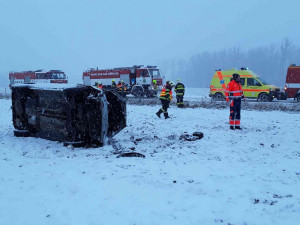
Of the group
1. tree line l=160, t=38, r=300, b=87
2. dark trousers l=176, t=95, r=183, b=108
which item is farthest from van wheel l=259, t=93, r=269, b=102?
tree line l=160, t=38, r=300, b=87

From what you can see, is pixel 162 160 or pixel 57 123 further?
pixel 57 123

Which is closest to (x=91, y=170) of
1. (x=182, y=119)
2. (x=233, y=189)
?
(x=233, y=189)

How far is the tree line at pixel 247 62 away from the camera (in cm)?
7924

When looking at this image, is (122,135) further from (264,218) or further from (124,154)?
(264,218)

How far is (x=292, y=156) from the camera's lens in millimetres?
5480

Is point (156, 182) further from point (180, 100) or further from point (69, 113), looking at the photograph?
point (180, 100)

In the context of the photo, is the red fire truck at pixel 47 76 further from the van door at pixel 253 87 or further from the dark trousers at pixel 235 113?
the dark trousers at pixel 235 113

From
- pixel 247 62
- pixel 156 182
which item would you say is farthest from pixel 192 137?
pixel 247 62

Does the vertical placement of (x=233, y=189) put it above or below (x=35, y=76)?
below

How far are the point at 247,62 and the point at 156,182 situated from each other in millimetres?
91487

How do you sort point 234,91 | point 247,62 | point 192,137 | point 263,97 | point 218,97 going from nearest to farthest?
1. point 192,137
2. point 234,91
3. point 263,97
4. point 218,97
5. point 247,62

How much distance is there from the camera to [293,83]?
17.4 metres

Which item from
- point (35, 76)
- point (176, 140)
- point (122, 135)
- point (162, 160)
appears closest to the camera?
point (162, 160)

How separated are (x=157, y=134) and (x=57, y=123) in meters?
2.87
